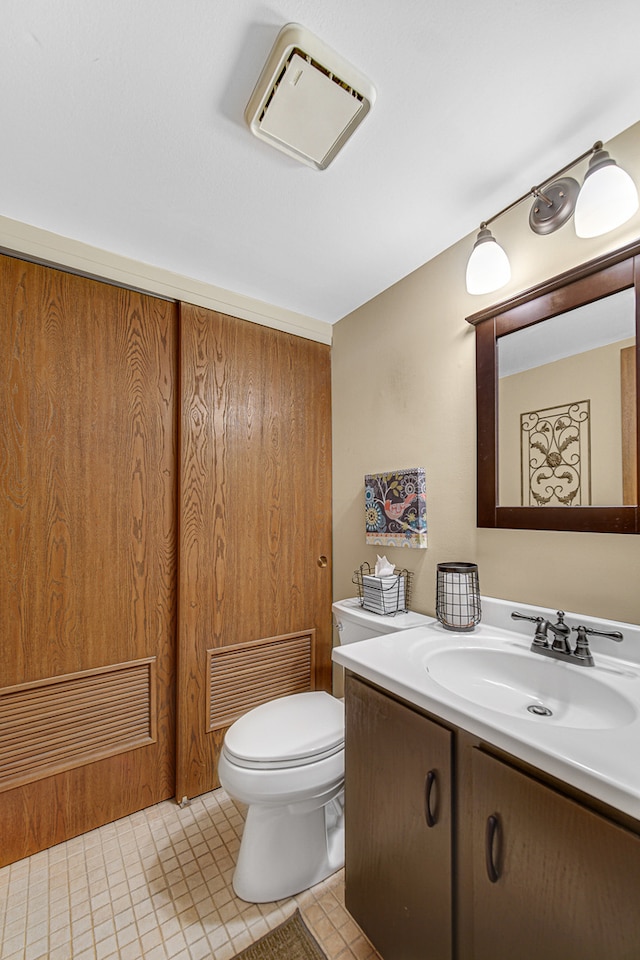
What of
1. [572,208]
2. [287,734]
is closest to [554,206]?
[572,208]

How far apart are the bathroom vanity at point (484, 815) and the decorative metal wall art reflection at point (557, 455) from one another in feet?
1.44

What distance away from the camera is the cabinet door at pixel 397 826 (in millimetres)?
907

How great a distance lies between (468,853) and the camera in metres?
0.85

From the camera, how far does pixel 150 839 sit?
1.57 m

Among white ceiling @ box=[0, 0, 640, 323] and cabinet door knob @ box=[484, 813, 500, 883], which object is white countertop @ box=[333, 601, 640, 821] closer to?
cabinet door knob @ box=[484, 813, 500, 883]

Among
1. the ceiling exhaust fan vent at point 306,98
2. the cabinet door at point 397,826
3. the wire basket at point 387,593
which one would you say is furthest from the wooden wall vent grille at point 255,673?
the ceiling exhaust fan vent at point 306,98

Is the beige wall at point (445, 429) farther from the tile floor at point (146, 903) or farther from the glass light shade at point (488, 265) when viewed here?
the tile floor at point (146, 903)

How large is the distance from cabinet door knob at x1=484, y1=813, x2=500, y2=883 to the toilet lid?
25.5 inches

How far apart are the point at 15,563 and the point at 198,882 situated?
1.23 m

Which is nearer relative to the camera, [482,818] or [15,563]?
[482,818]

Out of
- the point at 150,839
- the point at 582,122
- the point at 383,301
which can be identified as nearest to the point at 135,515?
the point at 150,839

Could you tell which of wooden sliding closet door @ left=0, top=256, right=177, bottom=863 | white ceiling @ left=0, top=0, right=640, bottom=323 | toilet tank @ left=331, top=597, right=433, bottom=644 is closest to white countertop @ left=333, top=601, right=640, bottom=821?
toilet tank @ left=331, top=597, right=433, bottom=644

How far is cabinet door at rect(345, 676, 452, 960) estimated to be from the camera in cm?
91

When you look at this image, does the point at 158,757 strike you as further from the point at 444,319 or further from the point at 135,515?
the point at 444,319
